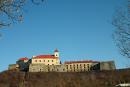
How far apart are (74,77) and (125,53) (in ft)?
19.3

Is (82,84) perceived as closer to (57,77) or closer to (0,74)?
(57,77)

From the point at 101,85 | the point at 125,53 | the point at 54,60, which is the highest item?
the point at 54,60

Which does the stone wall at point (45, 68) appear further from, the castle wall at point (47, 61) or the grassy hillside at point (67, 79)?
the grassy hillside at point (67, 79)

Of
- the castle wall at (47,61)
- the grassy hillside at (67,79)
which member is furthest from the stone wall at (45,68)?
the grassy hillside at (67,79)

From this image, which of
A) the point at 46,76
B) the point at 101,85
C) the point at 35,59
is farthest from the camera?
the point at 35,59

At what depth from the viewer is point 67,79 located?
75.5ft

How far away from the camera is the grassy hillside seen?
2255cm

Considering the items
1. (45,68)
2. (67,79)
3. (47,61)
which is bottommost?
Answer: (67,79)

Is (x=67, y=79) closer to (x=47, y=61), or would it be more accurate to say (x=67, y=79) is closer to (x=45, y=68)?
(x=45, y=68)

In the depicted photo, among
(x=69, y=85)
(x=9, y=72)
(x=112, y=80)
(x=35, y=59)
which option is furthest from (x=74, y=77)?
(x=35, y=59)

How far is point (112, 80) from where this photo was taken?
22.9 metres

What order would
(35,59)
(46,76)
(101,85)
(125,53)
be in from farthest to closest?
(35,59), (46,76), (101,85), (125,53)

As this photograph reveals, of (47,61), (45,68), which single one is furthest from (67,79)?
(47,61)

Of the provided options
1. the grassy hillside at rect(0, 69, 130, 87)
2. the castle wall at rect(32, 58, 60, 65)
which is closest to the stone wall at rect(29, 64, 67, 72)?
the castle wall at rect(32, 58, 60, 65)
